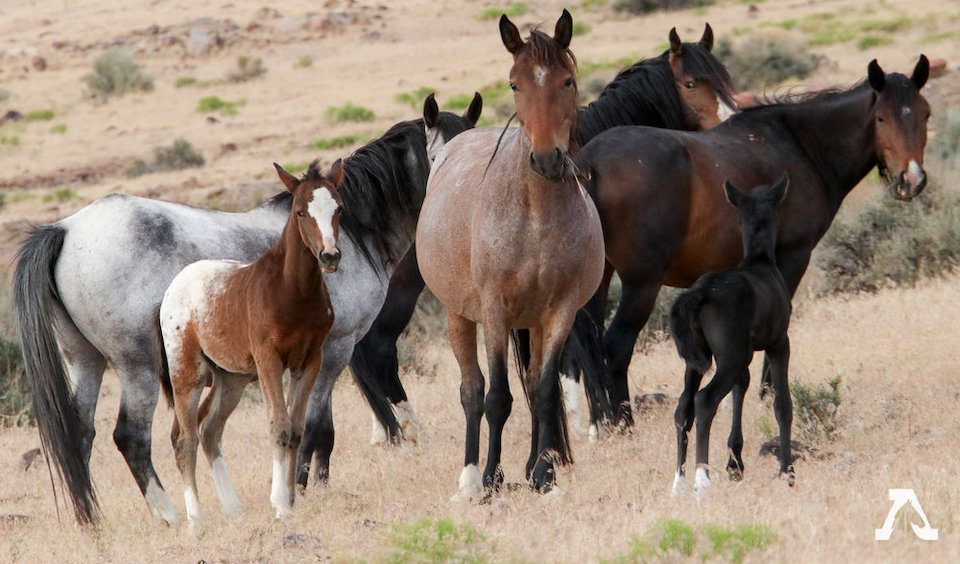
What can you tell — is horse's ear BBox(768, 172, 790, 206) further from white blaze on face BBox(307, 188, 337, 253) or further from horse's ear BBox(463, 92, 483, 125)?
horse's ear BBox(463, 92, 483, 125)

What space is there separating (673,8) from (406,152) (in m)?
34.5

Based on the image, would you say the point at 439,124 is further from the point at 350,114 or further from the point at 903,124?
the point at 350,114

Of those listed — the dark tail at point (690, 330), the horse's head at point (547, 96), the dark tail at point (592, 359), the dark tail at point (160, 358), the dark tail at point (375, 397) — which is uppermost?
the horse's head at point (547, 96)

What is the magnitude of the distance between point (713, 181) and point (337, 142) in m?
21.1

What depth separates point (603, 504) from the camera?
5.90 meters

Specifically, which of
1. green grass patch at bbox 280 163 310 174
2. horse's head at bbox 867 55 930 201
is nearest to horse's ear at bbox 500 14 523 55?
horse's head at bbox 867 55 930 201

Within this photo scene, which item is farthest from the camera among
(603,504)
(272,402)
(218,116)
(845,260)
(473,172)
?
(218,116)

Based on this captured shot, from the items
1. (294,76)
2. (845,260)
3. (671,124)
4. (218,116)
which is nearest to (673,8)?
(294,76)

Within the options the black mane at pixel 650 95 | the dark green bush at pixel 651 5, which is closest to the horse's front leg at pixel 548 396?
the black mane at pixel 650 95

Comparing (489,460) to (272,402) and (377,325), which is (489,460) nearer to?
(272,402)

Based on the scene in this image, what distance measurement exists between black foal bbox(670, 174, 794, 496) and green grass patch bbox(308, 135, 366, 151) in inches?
883

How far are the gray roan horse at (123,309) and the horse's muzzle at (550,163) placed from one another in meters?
1.97

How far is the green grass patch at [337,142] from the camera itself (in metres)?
28.3

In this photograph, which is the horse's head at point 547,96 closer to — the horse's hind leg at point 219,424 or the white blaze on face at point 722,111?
the horse's hind leg at point 219,424
